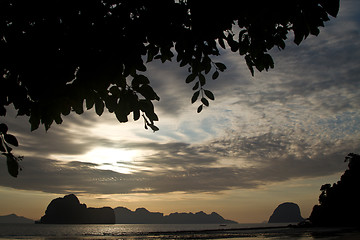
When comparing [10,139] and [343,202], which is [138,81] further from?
[343,202]

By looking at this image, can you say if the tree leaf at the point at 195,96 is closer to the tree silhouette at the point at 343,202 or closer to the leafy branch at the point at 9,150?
the leafy branch at the point at 9,150

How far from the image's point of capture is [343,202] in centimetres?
6488

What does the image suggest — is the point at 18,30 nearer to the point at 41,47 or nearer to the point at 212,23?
the point at 41,47

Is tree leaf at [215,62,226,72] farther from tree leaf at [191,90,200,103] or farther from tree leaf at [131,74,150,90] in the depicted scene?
tree leaf at [131,74,150,90]

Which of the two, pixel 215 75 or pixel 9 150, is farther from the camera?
pixel 215 75

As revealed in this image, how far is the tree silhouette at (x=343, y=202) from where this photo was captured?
61881 millimetres

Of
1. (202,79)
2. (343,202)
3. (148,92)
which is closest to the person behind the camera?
(148,92)

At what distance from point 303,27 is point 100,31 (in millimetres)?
2384

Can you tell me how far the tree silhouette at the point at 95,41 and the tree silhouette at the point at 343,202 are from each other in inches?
2766

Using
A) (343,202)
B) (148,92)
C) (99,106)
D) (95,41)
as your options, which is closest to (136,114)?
(148,92)

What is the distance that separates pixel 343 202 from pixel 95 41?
248 ft

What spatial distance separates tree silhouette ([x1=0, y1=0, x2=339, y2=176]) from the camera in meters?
3.15

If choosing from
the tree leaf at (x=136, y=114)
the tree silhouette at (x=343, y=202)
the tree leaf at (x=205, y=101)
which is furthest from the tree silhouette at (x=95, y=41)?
the tree silhouette at (x=343, y=202)

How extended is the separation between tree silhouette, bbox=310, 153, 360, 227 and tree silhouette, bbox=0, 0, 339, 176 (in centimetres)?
7025
